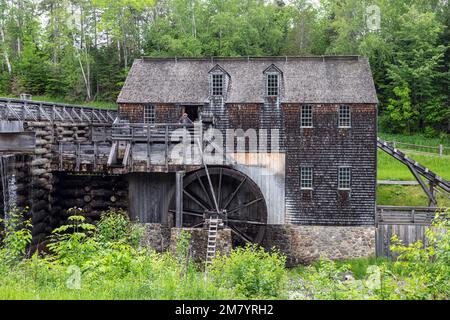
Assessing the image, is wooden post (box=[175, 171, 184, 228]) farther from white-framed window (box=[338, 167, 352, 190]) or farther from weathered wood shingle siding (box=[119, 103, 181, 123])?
white-framed window (box=[338, 167, 352, 190])

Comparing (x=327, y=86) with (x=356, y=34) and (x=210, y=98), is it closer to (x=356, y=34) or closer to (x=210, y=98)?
(x=210, y=98)

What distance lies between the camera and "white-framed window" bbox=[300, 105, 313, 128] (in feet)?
66.8

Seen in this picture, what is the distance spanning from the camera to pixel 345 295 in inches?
287

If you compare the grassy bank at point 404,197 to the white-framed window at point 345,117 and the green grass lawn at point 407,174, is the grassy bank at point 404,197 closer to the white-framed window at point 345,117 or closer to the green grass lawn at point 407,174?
the green grass lawn at point 407,174

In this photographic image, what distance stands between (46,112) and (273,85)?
971cm

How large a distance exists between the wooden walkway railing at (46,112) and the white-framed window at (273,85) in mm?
8912

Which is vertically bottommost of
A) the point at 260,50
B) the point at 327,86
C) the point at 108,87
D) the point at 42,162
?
the point at 42,162

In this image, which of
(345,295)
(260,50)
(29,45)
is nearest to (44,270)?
(345,295)

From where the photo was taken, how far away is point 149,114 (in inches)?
835

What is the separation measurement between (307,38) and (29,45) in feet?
94.1

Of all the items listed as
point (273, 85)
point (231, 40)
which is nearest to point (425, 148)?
point (273, 85)

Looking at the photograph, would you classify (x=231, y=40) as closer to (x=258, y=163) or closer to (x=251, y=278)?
(x=258, y=163)

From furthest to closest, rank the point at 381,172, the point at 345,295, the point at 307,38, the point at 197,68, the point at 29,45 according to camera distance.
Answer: the point at 29,45, the point at 307,38, the point at 381,172, the point at 197,68, the point at 345,295

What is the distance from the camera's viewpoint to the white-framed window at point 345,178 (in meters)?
20.0
